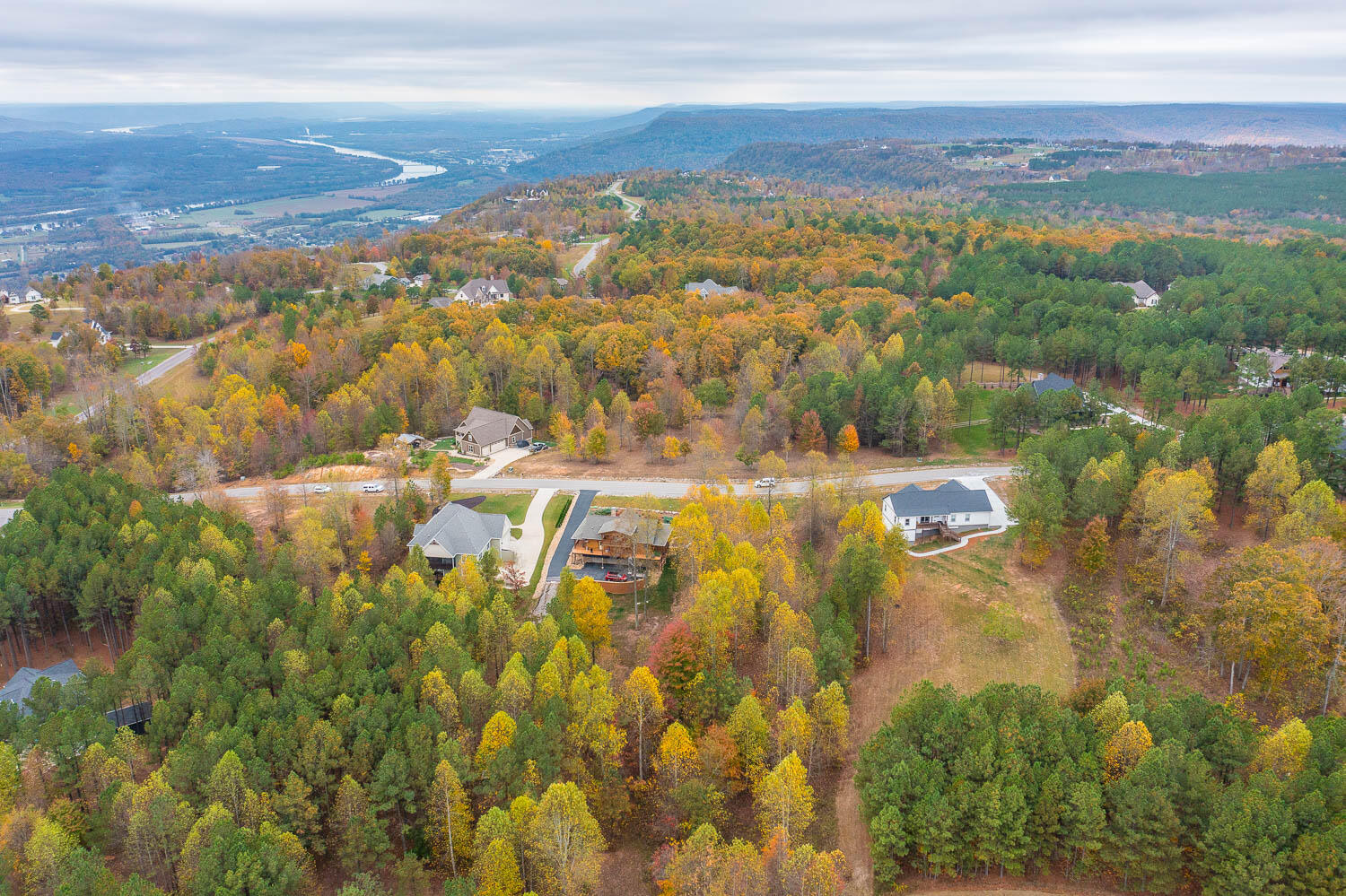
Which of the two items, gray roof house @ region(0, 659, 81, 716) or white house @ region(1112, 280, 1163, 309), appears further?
white house @ region(1112, 280, 1163, 309)

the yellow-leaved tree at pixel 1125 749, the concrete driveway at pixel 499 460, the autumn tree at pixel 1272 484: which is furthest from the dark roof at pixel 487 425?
the autumn tree at pixel 1272 484

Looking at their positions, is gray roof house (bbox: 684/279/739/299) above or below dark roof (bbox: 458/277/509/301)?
above

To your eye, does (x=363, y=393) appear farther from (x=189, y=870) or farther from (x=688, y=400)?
(x=189, y=870)

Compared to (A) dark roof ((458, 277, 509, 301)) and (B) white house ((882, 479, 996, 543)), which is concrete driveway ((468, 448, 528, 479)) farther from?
(A) dark roof ((458, 277, 509, 301))

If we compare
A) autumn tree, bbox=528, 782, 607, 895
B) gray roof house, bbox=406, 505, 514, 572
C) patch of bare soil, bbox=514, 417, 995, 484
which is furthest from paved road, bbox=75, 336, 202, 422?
autumn tree, bbox=528, 782, 607, 895

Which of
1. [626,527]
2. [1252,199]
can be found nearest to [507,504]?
[626,527]

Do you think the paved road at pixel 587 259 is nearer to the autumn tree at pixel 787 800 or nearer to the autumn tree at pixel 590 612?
the autumn tree at pixel 590 612

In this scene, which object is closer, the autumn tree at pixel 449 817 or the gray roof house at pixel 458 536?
the autumn tree at pixel 449 817
